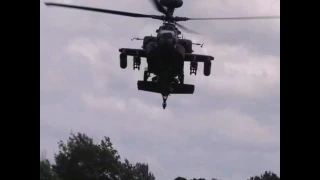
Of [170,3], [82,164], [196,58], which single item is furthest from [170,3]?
[82,164]

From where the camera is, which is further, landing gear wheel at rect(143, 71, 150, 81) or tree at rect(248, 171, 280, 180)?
tree at rect(248, 171, 280, 180)

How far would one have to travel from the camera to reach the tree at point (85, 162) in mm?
33531

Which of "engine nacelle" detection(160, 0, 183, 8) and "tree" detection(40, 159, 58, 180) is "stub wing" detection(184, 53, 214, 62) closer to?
"engine nacelle" detection(160, 0, 183, 8)

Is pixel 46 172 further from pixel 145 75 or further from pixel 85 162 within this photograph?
pixel 145 75

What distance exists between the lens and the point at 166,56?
2483 cm

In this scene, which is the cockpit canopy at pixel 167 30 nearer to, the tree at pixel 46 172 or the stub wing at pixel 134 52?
the stub wing at pixel 134 52

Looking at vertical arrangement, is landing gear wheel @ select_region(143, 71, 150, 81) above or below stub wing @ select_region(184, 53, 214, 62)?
below

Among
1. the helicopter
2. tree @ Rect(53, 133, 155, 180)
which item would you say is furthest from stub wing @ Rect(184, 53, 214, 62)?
tree @ Rect(53, 133, 155, 180)

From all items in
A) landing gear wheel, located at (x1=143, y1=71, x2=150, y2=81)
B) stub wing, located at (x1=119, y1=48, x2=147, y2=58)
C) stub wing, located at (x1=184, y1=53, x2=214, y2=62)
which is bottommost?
landing gear wheel, located at (x1=143, y1=71, x2=150, y2=81)

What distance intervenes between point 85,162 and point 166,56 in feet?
36.1

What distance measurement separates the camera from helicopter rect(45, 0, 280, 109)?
24.9 m

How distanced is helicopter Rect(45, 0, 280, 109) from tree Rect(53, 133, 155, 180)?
26.3 ft
